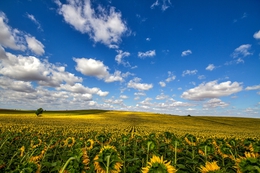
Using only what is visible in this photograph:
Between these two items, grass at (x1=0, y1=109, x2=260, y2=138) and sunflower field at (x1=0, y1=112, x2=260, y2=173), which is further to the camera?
grass at (x1=0, y1=109, x2=260, y2=138)

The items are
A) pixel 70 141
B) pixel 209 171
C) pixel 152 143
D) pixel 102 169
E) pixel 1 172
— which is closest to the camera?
pixel 209 171

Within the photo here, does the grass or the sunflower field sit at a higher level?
the sunflower field

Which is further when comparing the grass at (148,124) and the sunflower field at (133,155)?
the grass at (148,124)

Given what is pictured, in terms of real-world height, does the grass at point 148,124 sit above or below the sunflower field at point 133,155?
below

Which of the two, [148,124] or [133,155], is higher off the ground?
[133,155]

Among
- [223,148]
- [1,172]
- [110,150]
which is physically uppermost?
[110,150]

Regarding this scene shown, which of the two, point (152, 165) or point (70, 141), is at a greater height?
point (152, 165)

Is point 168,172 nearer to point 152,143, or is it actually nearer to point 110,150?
point 110,150

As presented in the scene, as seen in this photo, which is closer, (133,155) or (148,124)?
(133,155)

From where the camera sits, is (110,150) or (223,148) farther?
(223,148)

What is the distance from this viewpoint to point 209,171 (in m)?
1.95

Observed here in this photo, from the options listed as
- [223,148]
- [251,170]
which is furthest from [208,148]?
[251,170]

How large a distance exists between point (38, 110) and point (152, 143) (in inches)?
3319

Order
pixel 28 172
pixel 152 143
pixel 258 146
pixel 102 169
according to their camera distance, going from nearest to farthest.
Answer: pixel 28 172 → pixel 102 169 → pixel 152 143 → pixel 258 146
